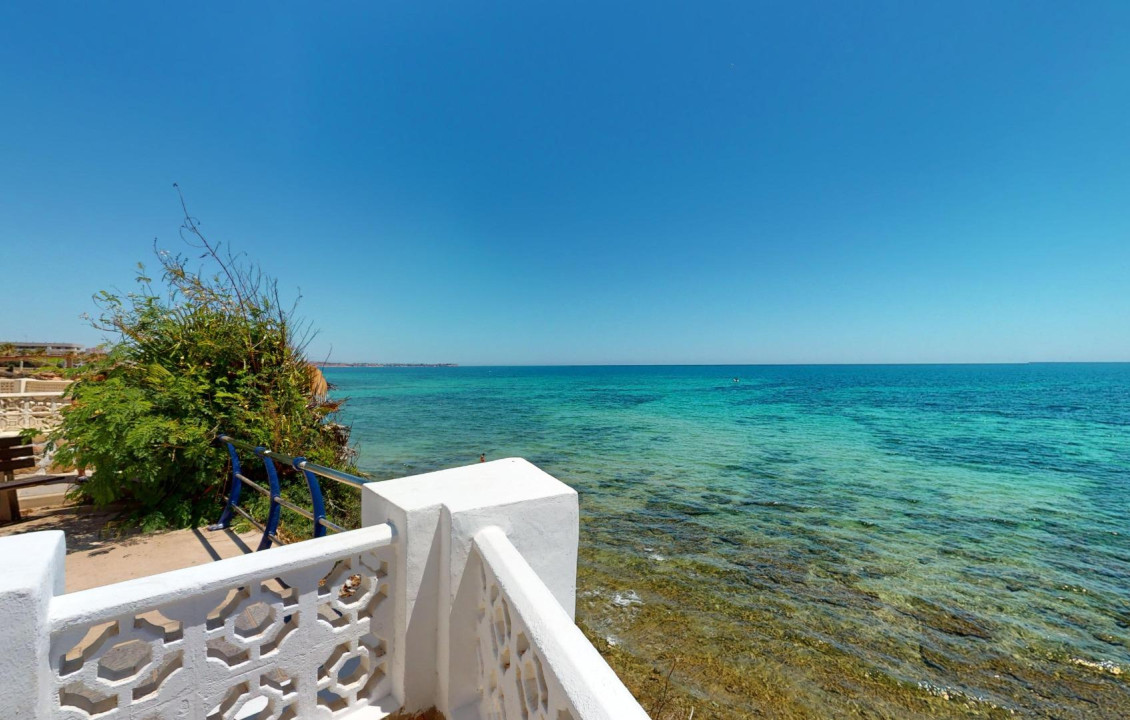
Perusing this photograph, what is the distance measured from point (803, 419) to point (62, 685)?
35.9 meters

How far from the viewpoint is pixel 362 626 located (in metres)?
2.34

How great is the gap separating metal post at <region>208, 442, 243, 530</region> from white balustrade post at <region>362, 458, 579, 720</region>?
378 cm

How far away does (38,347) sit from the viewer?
25.1 metres

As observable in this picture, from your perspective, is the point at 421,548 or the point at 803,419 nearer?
the point at 421,548

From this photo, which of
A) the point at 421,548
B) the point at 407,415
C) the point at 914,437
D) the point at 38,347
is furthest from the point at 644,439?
the point at 38,347

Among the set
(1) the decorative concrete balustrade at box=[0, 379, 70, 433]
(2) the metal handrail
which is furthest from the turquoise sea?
(1) the decorative concrete balustrade at box=[0, 379, 70, 433]

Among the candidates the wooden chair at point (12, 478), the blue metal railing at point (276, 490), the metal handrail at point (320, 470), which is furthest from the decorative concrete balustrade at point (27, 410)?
the metal handrail at point (320, 470)

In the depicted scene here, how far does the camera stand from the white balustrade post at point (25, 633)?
140 cm

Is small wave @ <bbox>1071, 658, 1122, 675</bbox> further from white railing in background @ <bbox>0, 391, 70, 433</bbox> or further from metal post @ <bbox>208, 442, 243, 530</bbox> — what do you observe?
white railing in background @ <bbox>0, 391, 70, 433</bbox>

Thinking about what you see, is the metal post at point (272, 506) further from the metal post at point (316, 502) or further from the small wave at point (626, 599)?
the small wave at point (626, 599)

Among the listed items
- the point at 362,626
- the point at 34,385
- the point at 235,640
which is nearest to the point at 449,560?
the point at 362,626

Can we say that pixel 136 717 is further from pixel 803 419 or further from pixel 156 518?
pixel 803 419

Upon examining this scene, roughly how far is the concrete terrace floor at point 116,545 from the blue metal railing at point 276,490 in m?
0.32

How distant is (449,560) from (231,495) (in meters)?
4.49
